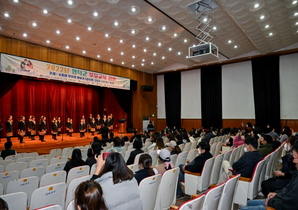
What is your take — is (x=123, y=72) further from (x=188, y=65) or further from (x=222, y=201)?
(x=222, y=201)

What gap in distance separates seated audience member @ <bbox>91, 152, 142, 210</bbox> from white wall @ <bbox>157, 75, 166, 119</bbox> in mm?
14844

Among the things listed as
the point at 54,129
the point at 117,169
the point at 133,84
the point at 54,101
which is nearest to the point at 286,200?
the point at 117,169

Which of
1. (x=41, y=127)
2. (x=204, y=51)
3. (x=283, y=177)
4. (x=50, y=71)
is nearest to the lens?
(x=283, y=177)

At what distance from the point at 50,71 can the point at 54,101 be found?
14.5 ft

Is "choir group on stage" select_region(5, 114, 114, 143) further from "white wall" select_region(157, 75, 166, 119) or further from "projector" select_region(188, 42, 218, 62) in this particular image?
"projector" select_region(188, 42, 218, 62)

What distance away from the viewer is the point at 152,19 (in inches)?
313

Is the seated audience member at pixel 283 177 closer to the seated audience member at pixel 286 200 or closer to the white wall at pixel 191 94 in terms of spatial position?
the seated audience member at pixel 286 200

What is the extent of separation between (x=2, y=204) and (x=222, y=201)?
69.3 inches

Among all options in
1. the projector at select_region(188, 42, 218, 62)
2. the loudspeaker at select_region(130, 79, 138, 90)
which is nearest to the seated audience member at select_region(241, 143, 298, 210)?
the projector at select_region(188, 42, 218, 62)

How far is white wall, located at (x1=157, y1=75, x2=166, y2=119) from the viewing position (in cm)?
1666

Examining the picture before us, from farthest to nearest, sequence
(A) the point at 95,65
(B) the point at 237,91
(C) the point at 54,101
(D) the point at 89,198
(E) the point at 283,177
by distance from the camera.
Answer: (B) the point at 237,91 < (C) the point at 54,101 < (A) the point at 95,65 < (E) the point at 283,177 < (D) the point at 89,198

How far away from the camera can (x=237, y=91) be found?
1327cm

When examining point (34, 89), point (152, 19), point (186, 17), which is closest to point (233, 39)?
point (186, 17)

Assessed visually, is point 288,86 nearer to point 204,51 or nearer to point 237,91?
point 237,91
